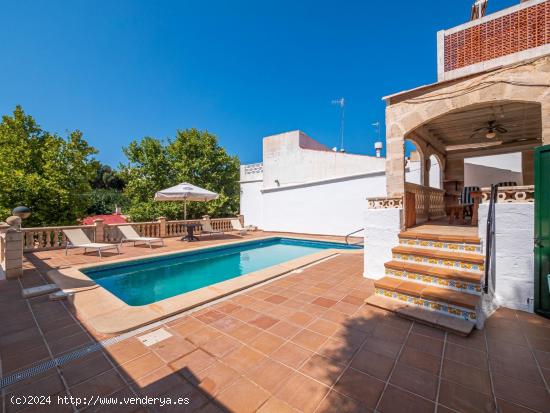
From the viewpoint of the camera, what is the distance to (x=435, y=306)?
3.36 meters

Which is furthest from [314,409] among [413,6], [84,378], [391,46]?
[391,46]

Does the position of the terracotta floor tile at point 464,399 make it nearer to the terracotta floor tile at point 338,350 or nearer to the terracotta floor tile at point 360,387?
the terracotta floor tile at point 360,387

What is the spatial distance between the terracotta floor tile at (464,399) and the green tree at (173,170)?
57.4 ft

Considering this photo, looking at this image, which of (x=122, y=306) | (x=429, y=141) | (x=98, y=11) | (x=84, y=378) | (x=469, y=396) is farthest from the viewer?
(x=98, y=11)

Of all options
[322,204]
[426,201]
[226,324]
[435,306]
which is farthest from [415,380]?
[322,204]

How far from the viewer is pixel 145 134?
1825cm

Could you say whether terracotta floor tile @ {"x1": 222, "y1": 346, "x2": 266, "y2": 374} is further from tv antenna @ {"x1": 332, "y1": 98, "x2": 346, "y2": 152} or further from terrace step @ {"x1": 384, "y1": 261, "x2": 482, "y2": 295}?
tv antenna @ {"x1": 332, "y1": 98, "x2": 346, "y2": 152}

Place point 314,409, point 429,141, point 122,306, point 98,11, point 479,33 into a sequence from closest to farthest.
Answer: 1. point 314,409
2. point 122,306
3. point 479,33
4. point 429,141
5. point 98,11

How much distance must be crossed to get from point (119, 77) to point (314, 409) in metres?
19.6

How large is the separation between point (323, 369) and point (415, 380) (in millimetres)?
811

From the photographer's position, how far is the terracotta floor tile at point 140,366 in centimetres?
222

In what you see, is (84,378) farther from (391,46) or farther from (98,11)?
(391,46)

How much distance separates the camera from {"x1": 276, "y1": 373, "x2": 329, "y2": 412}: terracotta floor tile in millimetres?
1894

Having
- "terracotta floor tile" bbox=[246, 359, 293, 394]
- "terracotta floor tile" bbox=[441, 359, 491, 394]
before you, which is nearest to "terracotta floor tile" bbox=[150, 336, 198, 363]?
"terracotta floor tile" bbox=[246, 359, 293, 394]
